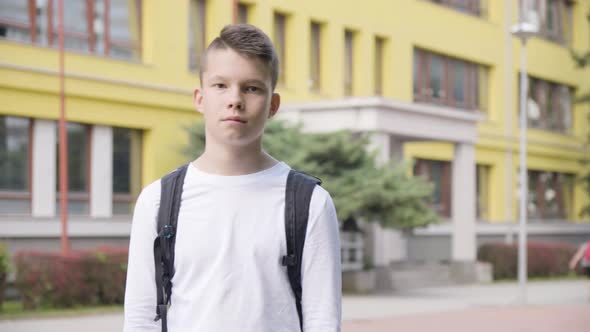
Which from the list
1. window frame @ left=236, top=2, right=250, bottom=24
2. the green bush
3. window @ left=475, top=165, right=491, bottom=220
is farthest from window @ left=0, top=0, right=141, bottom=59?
window @ left=475, top=165, right=491, bottom=220

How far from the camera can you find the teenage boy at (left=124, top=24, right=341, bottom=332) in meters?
2.89

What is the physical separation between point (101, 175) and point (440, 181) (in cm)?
1555

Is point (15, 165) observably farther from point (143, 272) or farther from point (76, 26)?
point (143, 272)

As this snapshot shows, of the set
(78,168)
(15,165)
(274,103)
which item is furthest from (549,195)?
(274,103)

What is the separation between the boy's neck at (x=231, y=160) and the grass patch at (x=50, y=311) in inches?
575

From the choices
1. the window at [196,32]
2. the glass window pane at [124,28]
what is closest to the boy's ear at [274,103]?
the glass window pane at [124,28]

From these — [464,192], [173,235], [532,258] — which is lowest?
[532,258]

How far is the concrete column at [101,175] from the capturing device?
2367cm

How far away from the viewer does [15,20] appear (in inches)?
866

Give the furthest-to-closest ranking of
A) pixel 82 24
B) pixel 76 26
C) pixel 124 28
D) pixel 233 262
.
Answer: pixel 124 28, pixel 82 24, pixel 76 26, pixel 233 262

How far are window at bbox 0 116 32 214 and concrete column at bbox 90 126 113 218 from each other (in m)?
1.74

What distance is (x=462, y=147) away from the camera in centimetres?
2931

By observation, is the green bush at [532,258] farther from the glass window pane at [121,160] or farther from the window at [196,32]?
the glass window pane at [121,160]

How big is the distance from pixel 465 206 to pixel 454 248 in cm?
134
